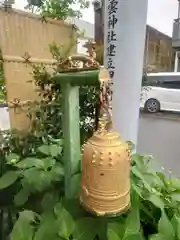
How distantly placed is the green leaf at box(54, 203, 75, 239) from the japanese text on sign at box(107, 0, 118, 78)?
1058 millimetres

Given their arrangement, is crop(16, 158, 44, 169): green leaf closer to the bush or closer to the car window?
the bush

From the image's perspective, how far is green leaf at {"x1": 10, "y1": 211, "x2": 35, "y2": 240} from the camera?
0.63 metres

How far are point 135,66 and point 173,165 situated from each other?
1.85 meters

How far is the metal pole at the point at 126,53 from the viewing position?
55.3 inches

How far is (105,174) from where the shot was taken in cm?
51

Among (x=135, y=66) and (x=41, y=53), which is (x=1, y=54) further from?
(x=135, y=66)

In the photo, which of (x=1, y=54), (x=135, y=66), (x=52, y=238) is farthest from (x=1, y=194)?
(x=135, y=66)

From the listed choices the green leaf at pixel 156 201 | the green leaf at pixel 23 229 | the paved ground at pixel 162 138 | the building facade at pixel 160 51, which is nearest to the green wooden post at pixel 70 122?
the green leaf at pixel 23 229

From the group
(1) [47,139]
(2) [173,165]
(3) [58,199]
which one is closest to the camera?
(3) [58,199]

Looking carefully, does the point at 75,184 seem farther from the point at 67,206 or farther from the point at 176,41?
the point at 176,41

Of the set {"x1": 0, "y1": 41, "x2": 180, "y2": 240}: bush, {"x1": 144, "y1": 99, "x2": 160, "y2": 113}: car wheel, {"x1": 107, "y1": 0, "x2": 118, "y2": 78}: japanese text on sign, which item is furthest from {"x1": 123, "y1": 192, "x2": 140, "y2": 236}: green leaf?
{"x1": 144, "y1": 99, "x2": 160, "y2": 113}: car wheel

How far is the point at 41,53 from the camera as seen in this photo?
4.72 ft

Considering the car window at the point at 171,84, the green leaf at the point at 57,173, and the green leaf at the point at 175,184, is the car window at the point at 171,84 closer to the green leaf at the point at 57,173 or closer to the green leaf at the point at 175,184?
the green leaf at the point at 175,184

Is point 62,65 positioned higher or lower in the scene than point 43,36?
lower
